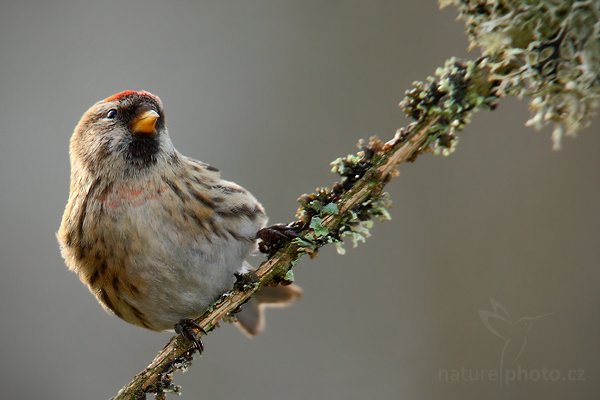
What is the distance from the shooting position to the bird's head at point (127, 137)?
2.64 metres

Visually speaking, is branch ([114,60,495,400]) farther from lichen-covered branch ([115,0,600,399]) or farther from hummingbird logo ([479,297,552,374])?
hummingbird logo ([479,297,552,374])

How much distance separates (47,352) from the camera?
16.9 ft

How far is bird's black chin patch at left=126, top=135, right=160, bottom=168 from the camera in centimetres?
264

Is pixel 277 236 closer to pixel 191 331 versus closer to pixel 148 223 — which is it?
pixel 191 331

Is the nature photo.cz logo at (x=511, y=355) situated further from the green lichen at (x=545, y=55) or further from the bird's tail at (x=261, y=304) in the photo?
the green lichen at (x=545, y=55)

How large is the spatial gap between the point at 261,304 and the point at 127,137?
934 millimetres

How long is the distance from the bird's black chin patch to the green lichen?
1345 millimetres

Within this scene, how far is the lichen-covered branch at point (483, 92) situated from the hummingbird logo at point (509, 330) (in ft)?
7.38

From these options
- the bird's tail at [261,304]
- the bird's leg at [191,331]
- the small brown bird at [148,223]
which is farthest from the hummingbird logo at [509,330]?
the bird's leg at [191,331]

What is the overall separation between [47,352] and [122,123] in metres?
3.04

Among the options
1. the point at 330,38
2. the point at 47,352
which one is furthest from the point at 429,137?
the point at 47,352

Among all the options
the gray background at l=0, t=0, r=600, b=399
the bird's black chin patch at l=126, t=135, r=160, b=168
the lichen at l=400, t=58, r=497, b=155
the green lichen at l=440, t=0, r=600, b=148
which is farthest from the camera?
the gray background at l=0, t=0, r=600, b=399

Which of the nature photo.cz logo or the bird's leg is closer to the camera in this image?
the bird's leg

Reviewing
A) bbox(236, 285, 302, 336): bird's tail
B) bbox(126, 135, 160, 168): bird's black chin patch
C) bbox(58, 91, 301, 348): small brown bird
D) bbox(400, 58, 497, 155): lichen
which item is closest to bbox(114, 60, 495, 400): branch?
bbox(400, 58, 497, 155): lichen
